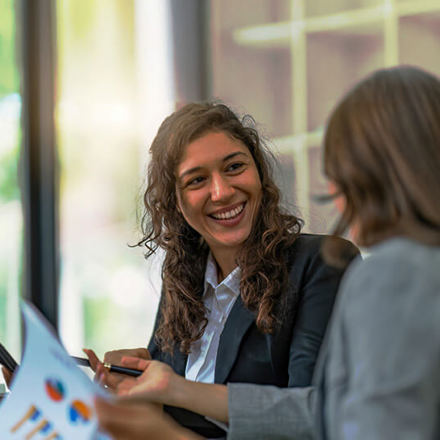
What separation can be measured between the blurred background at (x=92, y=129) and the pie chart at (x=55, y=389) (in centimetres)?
219

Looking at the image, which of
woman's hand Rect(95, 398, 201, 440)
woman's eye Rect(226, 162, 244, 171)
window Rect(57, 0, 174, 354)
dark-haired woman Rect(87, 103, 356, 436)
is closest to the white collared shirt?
dark-haired woman Rect(87, 103, 356, 436)

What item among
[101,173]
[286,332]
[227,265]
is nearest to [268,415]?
[286,332]

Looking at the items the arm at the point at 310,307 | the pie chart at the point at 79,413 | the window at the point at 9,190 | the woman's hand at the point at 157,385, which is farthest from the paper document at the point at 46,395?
the window at the point at 9,190

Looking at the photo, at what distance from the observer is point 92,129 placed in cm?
330

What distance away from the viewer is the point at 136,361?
4.33 feet

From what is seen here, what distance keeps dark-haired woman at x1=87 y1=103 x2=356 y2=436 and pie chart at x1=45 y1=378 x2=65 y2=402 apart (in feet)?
1.34

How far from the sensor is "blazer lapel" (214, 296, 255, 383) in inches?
56.8

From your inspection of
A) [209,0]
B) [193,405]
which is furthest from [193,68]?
[193,405]

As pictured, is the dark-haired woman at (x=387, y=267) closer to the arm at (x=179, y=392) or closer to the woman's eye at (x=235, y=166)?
the arm at (x=179, y=392)

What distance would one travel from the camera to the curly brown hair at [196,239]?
4.90ft

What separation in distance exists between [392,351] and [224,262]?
3.24ft

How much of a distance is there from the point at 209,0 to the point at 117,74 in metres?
0.55

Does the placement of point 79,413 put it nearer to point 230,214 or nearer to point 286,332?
point 286,332

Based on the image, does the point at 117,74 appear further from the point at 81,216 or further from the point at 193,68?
the point at 81,216
